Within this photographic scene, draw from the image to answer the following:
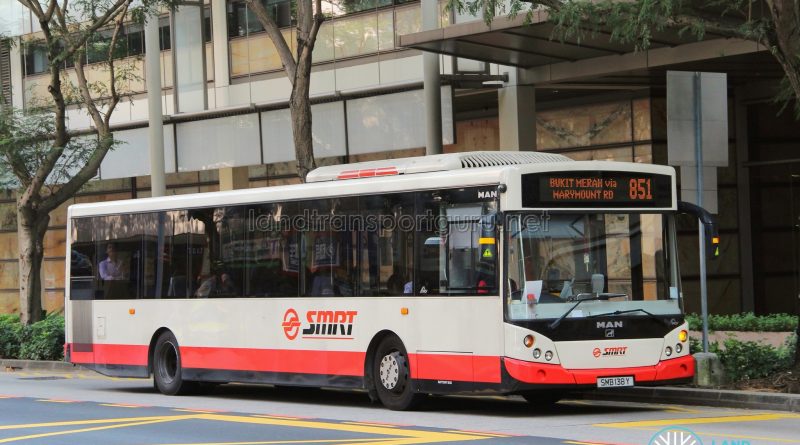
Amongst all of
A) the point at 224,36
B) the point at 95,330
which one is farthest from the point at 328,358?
the point at 224,36

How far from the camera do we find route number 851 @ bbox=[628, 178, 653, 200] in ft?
51.9

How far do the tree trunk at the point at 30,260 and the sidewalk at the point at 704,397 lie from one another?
1565 cm

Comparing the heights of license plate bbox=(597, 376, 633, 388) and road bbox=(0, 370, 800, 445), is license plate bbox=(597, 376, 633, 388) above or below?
above

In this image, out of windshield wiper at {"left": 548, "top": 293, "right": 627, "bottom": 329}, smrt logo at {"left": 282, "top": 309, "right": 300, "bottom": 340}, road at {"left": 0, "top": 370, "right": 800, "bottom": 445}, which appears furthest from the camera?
smrt logo at {"left": 282, "top": 309, "right": 300, "bottom": 340}

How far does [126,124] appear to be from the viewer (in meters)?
36.0

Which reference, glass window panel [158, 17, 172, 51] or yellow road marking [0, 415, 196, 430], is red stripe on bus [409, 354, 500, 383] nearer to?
Answer: yellow road marking [0, 415, 196, 430]

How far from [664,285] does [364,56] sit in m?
15.4

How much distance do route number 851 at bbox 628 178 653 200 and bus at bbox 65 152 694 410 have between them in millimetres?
19

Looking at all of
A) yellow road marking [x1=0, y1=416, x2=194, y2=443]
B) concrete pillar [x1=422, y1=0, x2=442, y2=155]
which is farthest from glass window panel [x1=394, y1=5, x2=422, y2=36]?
yellow road marking [x1=0, y1=416, x2=194, y2=443]

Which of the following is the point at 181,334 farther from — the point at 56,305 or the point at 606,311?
the point at 56,305

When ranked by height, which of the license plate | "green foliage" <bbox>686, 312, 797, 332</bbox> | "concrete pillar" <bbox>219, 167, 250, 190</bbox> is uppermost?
"concrete pillar" <bbox>219, 167, 250, 190</bbox>

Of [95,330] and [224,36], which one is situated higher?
[224,36]

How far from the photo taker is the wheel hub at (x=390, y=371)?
16391 millimetres

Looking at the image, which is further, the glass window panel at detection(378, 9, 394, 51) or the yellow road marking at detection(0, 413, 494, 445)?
the glass window panel at detection(378, 9, 394, 51)
